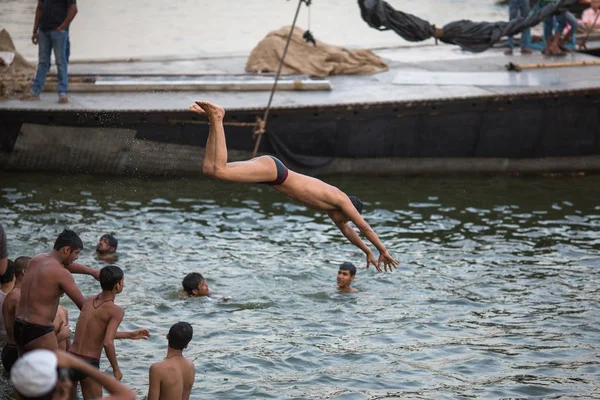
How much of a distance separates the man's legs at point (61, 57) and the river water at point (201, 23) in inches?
248

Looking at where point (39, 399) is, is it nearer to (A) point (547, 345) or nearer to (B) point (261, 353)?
(B) point (261, 353)

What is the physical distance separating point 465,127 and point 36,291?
1235 centimetres

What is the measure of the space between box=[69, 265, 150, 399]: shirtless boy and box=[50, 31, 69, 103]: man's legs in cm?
976

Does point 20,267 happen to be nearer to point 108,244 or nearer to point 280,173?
point 280,173

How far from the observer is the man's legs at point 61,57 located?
17578 mm

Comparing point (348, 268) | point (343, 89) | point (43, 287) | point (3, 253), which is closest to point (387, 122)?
point (343, 89)

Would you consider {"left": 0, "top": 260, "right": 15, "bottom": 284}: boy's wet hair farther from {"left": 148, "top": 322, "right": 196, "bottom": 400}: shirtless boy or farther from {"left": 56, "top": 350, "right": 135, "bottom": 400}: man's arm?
{"left": 56, "top": 350, "right": 135, "bottom": 400}: man's arm

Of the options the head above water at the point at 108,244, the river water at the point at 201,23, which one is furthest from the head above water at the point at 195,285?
the river water at the point at 201,23

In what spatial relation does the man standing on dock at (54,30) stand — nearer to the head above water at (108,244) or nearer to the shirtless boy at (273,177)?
the head above water at (108,244)

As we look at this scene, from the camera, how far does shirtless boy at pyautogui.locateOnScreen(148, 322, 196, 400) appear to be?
323 inches

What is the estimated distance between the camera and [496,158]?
65.2ft

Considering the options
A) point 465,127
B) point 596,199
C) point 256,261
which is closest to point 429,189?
point 465,127

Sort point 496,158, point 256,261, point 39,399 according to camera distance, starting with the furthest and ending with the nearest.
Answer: point 496,158 → point 256,261 → point 39,399

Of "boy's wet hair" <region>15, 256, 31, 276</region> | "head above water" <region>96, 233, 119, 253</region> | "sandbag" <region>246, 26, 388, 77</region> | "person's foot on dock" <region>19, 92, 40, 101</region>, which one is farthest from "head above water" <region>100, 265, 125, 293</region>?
"sandbag" <region>246, 26, 388, 77</region>
